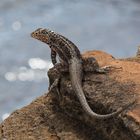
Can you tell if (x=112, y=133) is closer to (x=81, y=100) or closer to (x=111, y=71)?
(x=81, y=100)

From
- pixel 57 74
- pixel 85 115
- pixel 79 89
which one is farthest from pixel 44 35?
pixel 85 115

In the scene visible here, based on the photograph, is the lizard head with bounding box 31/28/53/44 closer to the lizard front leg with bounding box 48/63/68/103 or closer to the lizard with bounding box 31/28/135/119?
the lizard with bounding box 31/28/135/119

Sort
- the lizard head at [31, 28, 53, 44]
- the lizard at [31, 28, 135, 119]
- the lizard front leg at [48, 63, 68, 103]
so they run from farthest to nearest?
the lizard head at [31, 28, 53, 44] → the lizard front leg at [48, 63, 68, 103] → the lizard at [31, 28, 135, 119]

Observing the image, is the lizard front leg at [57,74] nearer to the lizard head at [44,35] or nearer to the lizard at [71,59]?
the lizard at [71,59]

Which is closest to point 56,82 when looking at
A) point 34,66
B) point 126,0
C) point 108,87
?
point 108,87

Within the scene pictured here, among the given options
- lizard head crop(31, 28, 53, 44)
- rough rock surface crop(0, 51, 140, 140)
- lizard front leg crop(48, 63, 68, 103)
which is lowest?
rough rock surface crop(0, 51, 140, 140)

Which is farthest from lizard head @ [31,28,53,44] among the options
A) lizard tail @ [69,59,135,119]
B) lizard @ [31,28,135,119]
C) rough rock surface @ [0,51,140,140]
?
lizard tail @ [69,59,135,119]

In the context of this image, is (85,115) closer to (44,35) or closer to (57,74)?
(57,74)
